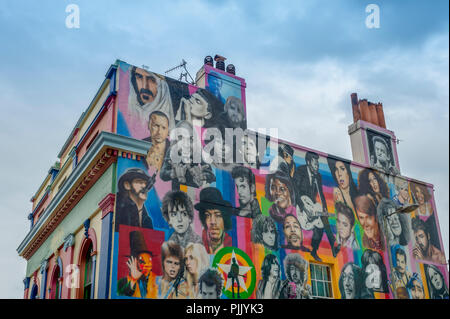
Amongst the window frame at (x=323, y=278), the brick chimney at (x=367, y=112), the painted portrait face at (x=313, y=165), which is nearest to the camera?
the window frame at (x=323, y=278)

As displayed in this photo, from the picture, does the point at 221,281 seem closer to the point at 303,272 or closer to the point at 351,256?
the point at 303,272

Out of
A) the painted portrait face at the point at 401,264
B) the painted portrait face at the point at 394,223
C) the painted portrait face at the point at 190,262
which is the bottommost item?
the painted portrait face at the point at 190,262

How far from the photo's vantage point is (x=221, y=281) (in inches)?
686

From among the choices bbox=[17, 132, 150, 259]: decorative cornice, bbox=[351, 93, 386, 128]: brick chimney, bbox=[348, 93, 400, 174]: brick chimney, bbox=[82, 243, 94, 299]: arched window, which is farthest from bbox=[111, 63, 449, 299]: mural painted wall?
bbox=[351, 93, 386, 128]: brick chimney

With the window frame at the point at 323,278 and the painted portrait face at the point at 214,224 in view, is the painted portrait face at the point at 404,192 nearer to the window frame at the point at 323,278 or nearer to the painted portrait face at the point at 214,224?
the window frame at the point at 323,278

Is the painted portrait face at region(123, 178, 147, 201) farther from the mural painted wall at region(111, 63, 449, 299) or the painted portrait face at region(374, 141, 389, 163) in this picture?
the painted portrait face at region(374, 141, 389, 163)

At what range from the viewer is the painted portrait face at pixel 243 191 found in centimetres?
1917

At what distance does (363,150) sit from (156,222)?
11.2m

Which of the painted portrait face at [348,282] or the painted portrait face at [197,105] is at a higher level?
the painted portrait face at [197,105]

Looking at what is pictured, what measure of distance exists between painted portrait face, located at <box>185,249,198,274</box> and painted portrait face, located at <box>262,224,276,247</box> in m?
3.00

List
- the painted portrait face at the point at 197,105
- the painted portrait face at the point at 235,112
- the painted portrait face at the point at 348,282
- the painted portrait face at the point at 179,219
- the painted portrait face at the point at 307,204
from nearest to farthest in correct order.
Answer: the painted portrait face at the point at 179,219, the painted portrait face at the point at 197,105, the painted portrait face at the point at 348,282, the painted portrait face at the point at 235,112, the painted portrait face at the point at 307,204

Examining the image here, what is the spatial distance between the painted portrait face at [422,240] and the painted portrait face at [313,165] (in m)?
5.52

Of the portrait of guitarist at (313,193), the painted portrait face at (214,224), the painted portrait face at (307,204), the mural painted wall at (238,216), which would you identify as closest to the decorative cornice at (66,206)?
the mural painted wall at (238,216)
